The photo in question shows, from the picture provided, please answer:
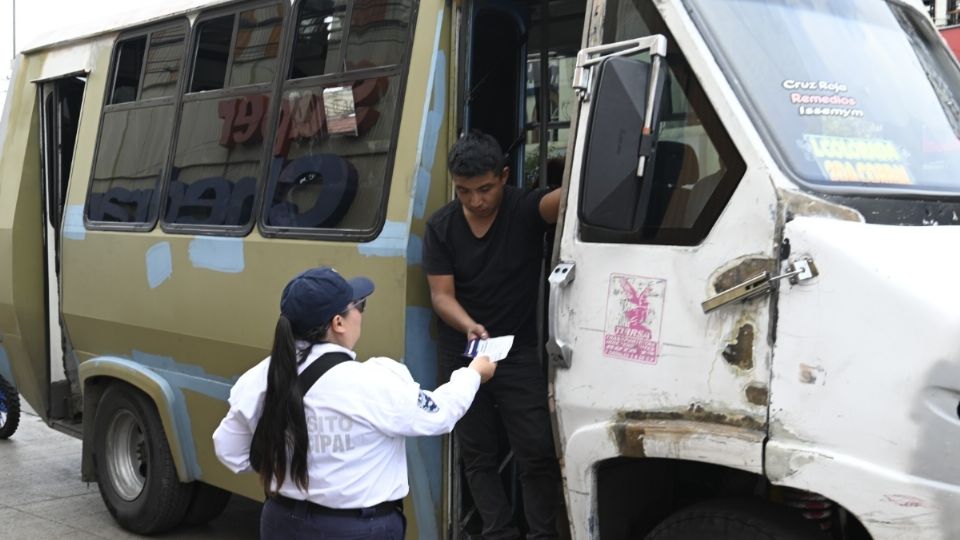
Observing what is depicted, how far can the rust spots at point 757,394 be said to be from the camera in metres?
2.99

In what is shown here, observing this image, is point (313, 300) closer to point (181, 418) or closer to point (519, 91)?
point (519, 91)

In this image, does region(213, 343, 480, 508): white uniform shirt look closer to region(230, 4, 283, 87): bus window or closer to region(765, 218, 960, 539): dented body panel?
region(765, 218, 960, 539): dented body panel

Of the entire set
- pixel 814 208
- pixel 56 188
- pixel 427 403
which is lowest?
pixel 427 403

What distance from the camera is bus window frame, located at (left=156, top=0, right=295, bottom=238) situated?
4.90 m

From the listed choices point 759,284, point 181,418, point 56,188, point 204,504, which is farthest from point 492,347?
point 56,188

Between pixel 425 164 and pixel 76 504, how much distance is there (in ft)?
13.3

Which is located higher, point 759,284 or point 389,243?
point 389,243

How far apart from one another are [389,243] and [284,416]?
131cm

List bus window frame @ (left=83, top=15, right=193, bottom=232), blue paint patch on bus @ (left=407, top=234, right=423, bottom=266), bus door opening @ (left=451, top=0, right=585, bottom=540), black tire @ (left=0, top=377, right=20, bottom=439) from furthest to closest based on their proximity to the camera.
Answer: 1. black tire @ (left=0, top=377, right=20, bottom=439)
2. bus window frame @ (left=83, top=15, right=193, bottom=232)
3. bus door opening @ (left=451, top=0, right=585, bottom=540)
4. blue paint patch on bus @ (left=407, top=234, right=423, bottom=266)

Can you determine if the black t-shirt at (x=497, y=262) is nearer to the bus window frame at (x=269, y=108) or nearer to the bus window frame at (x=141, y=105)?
the bus window frame at (x=269, y=108)

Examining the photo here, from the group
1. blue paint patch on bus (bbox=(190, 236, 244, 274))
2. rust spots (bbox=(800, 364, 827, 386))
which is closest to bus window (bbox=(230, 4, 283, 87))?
blue paint patch on bus (bbox=(190, 236, 244, 274))

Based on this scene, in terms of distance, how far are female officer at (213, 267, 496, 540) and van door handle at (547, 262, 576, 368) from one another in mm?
492

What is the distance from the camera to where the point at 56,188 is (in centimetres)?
666

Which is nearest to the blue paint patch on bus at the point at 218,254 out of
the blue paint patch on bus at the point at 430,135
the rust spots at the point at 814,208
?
the blue paint patch on bus at the point at 430,135
